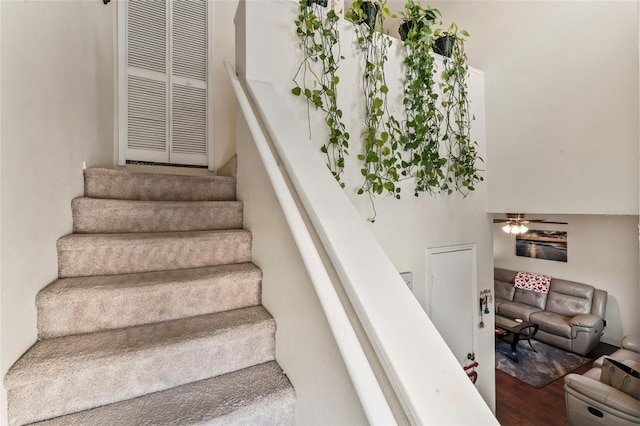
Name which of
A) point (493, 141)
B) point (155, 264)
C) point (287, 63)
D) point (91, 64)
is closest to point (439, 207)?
point (493, 141)

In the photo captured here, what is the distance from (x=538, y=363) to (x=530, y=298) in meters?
1.70

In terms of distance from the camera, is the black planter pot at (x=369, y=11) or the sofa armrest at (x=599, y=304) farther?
the sofa armrest at (x=599, y=304)

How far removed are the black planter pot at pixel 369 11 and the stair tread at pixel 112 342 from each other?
202cm

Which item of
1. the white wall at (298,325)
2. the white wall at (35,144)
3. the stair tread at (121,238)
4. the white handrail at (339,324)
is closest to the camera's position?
the white handrail at (339,324)

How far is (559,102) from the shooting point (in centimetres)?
242

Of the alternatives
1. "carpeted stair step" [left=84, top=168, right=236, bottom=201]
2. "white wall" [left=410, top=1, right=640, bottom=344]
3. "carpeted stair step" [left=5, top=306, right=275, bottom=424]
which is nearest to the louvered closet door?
"carpeted stair step" [left=84, top=168, right=236, bottom=201]

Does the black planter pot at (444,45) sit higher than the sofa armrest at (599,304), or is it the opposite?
the black planter pot at (444,45)

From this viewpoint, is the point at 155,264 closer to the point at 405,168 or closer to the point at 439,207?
the point at 405,168

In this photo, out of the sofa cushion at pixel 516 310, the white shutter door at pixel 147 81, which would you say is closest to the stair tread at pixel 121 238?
the white shutter door at pixel 147 81

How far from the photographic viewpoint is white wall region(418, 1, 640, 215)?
2115 mm

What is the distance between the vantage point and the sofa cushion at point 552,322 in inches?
206

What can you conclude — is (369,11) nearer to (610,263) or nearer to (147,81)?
(147,81)

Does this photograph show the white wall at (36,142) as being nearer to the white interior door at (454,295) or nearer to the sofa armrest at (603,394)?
the white interior door at (454,295)

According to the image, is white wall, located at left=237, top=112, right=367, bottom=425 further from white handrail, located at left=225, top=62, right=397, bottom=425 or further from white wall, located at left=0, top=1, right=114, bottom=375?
white wall, located at left=0, top=1, right=114, bottom=375
